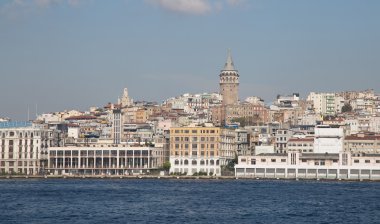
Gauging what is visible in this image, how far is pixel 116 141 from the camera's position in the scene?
11756 centimetres

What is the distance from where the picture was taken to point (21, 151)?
341 ft

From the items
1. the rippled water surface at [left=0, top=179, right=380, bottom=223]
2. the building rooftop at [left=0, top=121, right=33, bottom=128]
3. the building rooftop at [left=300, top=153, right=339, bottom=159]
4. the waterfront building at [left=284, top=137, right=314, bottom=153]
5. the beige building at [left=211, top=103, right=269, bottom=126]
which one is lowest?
the rippled water surface at [left=0, top=179, right=380, bottom=223]

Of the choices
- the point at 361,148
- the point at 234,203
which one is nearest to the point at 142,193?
the point at 234,203

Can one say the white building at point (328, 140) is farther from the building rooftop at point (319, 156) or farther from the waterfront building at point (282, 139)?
the waterfront building at point (282, 139)

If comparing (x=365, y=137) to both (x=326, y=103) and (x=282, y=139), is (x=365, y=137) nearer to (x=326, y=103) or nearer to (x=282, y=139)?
(x=282, y=139)

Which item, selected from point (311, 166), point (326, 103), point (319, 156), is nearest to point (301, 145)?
point (319, 156)

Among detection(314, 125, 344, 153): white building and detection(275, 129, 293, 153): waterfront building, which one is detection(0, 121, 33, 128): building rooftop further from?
detection(314, 125, 344, 153): white building

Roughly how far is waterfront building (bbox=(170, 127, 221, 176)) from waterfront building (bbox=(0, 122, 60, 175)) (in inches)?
553

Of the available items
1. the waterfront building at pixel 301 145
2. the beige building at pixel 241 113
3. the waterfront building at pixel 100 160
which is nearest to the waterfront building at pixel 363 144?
the waterfront building at pixel 301 145

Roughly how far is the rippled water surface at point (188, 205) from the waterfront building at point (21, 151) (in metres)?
28.9

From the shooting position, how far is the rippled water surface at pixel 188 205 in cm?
4684

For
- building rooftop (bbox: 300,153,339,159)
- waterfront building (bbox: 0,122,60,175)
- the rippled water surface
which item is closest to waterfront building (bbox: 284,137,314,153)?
building rooftop (bbox: 300,153,339,159)

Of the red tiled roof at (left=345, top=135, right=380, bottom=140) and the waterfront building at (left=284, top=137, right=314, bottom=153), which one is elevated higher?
the red tiled roof at (left=345, top=135, right=380, bottom=140)

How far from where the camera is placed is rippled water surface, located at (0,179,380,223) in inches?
1844
